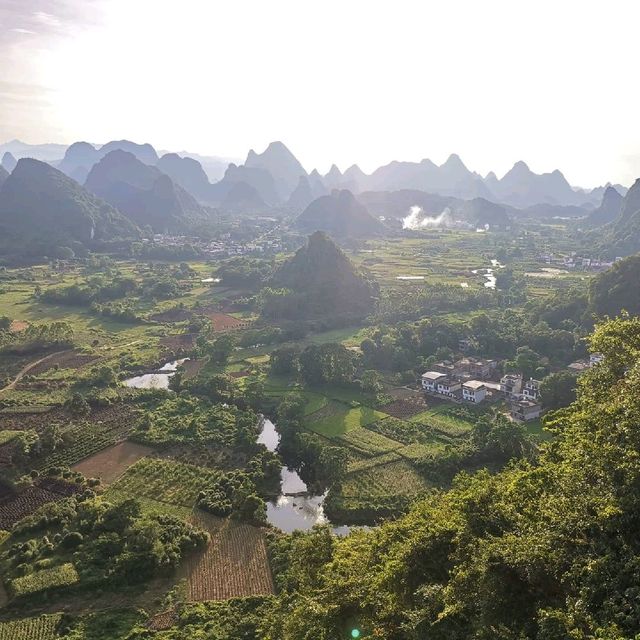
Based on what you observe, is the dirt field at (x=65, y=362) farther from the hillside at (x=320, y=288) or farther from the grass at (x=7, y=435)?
the hillside at (x=320, y=288)

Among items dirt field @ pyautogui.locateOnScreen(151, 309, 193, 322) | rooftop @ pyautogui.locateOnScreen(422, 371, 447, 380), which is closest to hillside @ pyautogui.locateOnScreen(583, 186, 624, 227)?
dirt field @ pyautogui.locateOnScreen(151, 309, 193, 322)

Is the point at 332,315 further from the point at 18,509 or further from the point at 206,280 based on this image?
the point at 18,509

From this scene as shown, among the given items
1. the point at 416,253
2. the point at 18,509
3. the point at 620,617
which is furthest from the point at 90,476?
the point at 416,253

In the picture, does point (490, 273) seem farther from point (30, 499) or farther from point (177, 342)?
point (30, 499)

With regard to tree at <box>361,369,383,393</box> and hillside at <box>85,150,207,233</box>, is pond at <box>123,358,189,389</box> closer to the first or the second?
tree at <box>361,369,383,393</box>

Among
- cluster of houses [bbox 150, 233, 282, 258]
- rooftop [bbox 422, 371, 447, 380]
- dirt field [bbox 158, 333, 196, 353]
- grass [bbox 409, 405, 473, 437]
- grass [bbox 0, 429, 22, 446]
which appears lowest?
grass [bbox 0, 429, 22, 446]

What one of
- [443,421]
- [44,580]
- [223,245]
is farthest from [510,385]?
[223,245]

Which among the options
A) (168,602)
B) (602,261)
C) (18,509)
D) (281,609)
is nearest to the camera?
(281,609)
